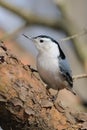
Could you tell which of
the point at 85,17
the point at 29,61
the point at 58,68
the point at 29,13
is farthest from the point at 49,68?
the point at 85,17

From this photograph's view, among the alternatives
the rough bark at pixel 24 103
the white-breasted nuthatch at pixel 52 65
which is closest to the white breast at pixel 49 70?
the white-breasted nuthatch at pixel 52 65

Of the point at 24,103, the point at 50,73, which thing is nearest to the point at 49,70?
the point at 50,73

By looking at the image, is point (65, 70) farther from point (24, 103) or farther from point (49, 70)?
point (24, 103)

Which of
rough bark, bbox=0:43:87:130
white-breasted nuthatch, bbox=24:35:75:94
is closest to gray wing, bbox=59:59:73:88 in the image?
white-breasted nuthatch, bbox=24:35:75:94

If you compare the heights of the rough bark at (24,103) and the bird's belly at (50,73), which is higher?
the bird's belly at (50,73)

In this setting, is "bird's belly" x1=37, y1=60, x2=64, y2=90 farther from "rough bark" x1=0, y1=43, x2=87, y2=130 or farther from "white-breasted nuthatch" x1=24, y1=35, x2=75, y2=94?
"rough bark" x1=0, y1=43, x2=87, y2=130

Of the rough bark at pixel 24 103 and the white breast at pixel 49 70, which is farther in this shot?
the white breast at pixel 49 70

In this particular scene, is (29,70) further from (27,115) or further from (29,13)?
(29,13)

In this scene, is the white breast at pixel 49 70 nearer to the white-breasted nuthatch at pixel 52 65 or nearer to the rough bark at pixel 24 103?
the white-breasted nuthatch at pixel 52 65

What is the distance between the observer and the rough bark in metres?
1.29

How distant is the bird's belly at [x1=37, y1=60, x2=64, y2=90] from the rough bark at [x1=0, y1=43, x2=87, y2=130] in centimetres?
21

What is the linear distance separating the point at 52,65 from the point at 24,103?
36cm

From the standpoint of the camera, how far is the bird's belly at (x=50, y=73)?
1.62 metres

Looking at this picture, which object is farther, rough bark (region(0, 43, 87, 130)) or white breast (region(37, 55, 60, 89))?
white breast (region(37, 55, 60, 89))
